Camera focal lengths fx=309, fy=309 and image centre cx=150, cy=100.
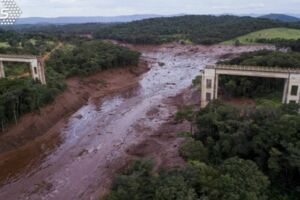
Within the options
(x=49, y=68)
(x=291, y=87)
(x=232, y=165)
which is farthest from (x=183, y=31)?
(x=232, y=165)

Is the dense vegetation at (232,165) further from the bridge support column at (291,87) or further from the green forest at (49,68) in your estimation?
the green forest at (49,68)

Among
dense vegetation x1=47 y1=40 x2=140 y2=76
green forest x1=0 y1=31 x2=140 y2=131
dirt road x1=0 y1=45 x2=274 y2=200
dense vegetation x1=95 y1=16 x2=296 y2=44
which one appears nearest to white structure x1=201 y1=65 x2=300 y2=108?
dirt road x1=0 y1=45 x2=274 y2=200

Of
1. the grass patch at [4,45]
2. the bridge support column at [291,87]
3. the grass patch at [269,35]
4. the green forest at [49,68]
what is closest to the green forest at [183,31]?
the grass patch at [269,35]

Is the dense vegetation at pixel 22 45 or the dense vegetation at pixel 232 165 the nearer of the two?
the dense vegetation at pixel 232 165

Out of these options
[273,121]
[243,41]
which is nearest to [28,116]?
[273,121]

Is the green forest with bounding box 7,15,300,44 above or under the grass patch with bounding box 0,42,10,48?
under

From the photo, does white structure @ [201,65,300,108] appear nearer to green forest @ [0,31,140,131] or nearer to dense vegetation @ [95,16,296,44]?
green forest @ [0,31,140,131]
